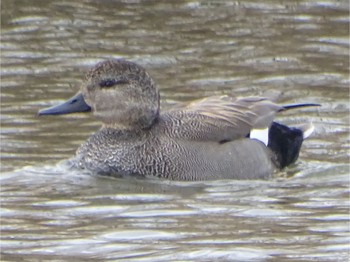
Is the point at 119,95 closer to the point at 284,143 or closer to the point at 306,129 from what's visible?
the point at 284,143

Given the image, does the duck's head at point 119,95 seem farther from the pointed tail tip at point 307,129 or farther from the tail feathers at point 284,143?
the pointed tail tip at point 307,129

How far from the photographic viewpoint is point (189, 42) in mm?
14367

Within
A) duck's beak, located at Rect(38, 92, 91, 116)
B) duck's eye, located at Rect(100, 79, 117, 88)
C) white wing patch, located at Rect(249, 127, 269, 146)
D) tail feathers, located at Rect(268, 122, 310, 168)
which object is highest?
duck's eye, located at Rect(100, 79, 117, 88)

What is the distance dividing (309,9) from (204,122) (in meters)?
5.49

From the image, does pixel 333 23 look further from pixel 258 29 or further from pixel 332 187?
pixel 332 187

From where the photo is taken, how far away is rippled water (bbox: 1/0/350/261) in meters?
7.91

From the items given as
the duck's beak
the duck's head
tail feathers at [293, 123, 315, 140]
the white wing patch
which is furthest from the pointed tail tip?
the duck's beak

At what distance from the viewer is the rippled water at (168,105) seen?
7.91 meters

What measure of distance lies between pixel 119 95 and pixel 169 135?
54 cm

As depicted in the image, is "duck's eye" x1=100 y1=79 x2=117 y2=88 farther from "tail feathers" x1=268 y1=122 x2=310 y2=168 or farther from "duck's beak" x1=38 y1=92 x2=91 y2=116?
"tail feathers" x1=268 y1=122 x2=310 y2=168

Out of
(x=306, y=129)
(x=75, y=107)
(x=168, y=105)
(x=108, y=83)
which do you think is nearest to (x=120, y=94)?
(x=108, y=83)

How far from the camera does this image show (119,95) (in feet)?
34.3

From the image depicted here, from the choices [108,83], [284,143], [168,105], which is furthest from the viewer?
[168,105]

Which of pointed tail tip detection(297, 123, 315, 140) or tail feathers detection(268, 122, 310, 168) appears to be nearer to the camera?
tail feathers detection(268, 122, 310, 168)
